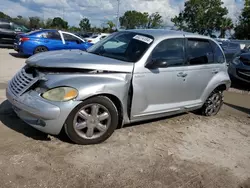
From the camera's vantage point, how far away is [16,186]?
304cm

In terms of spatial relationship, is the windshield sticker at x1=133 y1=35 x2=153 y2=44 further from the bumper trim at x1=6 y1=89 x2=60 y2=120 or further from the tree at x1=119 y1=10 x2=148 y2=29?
the tree at x1=119 y1=10 x2=148 y2=29

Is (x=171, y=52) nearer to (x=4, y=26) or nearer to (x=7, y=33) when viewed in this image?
(x=7, y=33)

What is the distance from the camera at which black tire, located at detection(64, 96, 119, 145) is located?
3844 mm

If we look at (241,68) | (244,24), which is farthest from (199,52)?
(244,24)

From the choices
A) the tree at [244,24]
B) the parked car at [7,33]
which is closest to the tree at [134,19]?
the tree at [244,24]

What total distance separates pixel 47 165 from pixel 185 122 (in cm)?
304

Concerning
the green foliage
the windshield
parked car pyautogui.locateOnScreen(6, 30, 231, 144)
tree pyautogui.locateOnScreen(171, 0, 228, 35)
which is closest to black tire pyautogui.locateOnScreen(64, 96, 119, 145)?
parked car pyautogui.locateOnScreen(6, 30, 231, 144)

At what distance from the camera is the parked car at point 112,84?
12.4 feet

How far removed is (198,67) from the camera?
5352 mm

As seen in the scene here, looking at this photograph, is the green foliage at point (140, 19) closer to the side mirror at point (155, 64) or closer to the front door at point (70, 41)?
the front door at point (70, 41)

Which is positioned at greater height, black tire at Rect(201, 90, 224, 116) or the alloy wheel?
the alloy wheel

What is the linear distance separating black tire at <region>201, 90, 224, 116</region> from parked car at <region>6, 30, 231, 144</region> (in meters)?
0.46

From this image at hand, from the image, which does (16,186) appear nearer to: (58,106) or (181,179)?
(58,106)

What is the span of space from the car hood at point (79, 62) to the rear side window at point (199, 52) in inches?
56.2
